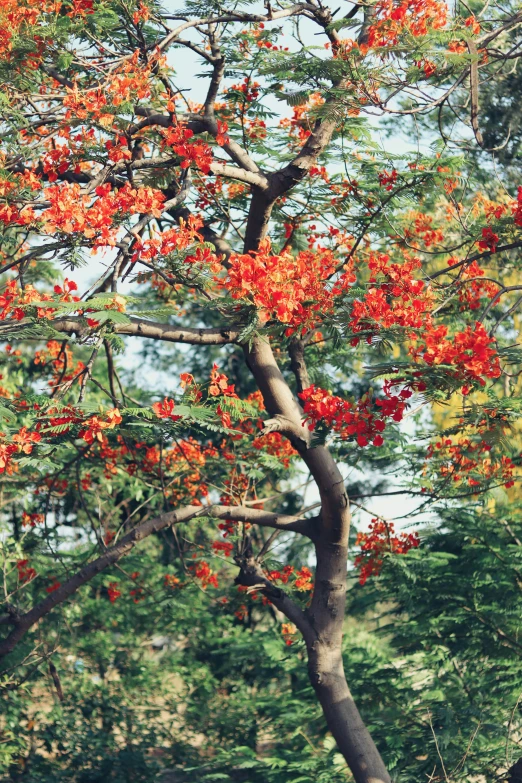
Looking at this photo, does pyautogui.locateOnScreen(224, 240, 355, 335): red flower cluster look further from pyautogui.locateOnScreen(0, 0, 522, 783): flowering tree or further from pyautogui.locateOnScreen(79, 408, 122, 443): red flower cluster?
pyautogui.locateOnScreen(79, 408, 122, 443): red flower cluster

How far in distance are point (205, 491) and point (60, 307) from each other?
3767 mm

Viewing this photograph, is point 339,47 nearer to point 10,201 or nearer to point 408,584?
point 10,201

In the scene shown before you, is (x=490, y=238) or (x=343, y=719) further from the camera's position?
(x=343, y=719)

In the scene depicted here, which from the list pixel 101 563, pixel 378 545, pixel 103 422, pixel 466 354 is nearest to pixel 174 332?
pixel 103 422

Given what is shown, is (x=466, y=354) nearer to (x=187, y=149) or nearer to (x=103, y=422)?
(x=103, y=422)

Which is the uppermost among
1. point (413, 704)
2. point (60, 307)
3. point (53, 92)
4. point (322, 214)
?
point (53, 92)

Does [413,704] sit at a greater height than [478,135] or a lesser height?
lesser

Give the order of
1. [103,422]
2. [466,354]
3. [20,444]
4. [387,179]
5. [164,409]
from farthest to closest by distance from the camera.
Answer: [387,179] → [164,409] → [20,444] → [103,422] → [466,354]

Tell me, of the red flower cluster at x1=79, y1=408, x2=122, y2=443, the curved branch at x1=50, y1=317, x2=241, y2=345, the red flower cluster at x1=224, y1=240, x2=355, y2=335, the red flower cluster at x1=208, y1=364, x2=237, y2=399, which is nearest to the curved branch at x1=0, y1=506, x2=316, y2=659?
→ the red flower cluster at x1=208, y1=364, x2=237, y2=399

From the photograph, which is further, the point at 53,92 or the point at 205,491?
the point at 205,491

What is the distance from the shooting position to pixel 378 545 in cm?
697

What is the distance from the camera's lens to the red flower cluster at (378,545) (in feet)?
22.9

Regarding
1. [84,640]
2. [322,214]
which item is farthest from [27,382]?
[322,214]

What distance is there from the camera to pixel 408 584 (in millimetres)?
7449
